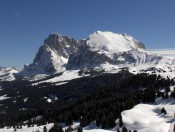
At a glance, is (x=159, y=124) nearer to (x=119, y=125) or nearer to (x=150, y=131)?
(x=150, y=131)

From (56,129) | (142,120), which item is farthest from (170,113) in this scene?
(56,129)

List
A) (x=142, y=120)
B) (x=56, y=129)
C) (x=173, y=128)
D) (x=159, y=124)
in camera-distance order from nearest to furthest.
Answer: (x=56, y=129), (x=173, y=128), (x=159, y=124), (x=142, y=120)

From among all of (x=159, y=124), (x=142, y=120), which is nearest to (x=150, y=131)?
(x=159, y=124)

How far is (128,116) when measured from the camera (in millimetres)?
199625

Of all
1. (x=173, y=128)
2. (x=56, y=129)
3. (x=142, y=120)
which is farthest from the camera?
(x=142, y=120)

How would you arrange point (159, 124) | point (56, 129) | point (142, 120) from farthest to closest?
1. point (142, 120)
2. point (159, 124)
3. point (56, 129)

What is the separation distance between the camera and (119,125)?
192500mm

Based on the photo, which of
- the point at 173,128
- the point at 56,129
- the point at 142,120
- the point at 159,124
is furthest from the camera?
the point at 142,120

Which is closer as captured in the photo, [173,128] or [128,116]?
[173,128]

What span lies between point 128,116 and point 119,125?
10051 millimetres

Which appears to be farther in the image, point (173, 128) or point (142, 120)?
point (142, 120)

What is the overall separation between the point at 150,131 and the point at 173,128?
11.0 meters

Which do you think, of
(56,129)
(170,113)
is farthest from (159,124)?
(56,129)

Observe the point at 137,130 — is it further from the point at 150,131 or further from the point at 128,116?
the point at 128,116
